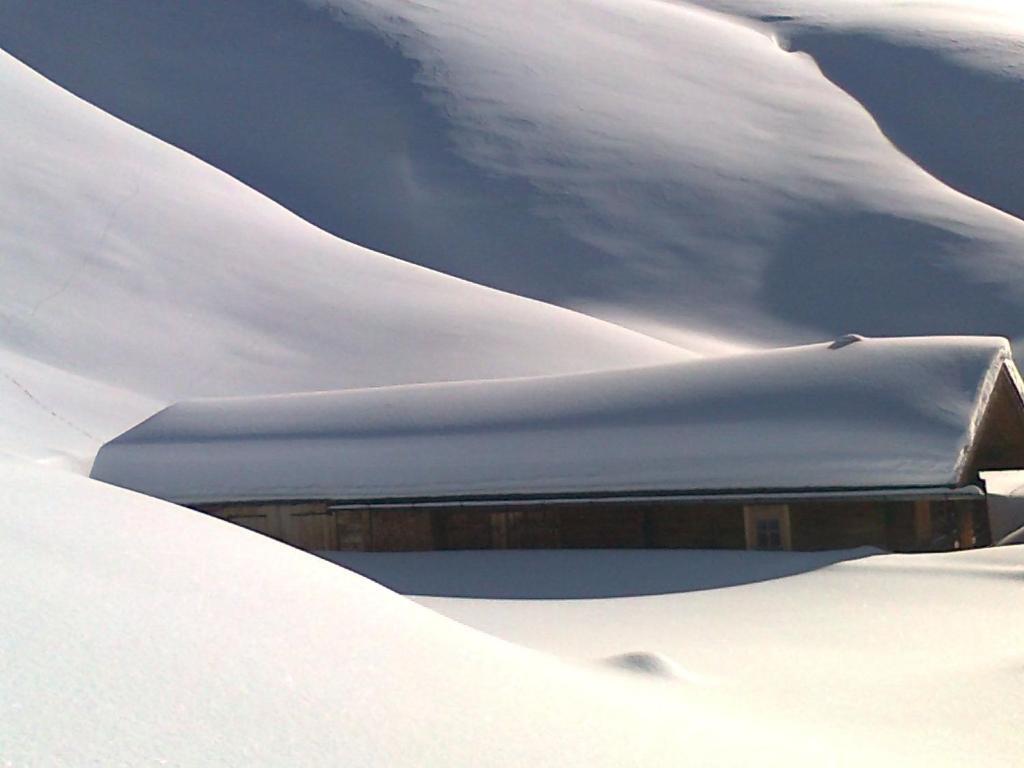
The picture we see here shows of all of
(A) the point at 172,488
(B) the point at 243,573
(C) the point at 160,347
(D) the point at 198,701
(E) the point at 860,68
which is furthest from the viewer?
(E) the point at 860,68

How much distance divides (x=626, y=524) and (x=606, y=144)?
2473 centimetres

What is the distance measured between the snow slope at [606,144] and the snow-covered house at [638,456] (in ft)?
47.6

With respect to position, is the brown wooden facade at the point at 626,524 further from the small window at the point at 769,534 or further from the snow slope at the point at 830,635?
the snow slope at the point at 830,635

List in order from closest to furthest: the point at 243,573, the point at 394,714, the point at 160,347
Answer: the point at 394,714 < the point at 243,573 < the point at 160,347

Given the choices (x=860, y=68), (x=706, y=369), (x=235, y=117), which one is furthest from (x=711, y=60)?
(x=706, y=369)

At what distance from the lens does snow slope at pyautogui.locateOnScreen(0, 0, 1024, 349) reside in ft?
111

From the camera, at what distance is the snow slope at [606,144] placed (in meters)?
33.8

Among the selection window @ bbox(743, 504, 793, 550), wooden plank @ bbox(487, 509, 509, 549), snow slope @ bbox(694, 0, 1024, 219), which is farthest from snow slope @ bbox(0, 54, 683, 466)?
snow slope @ bbox(694, 0, 1024, 219)

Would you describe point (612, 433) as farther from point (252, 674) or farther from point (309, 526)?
point (252, 674)

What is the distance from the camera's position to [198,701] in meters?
4.15

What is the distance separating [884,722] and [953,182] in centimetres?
3425

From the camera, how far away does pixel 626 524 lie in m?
15.0

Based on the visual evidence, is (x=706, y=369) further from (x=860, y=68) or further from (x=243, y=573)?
(x=860, y=68)

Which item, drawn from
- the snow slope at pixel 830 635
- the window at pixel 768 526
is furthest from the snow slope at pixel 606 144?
the snow slope at pixel 830 635
